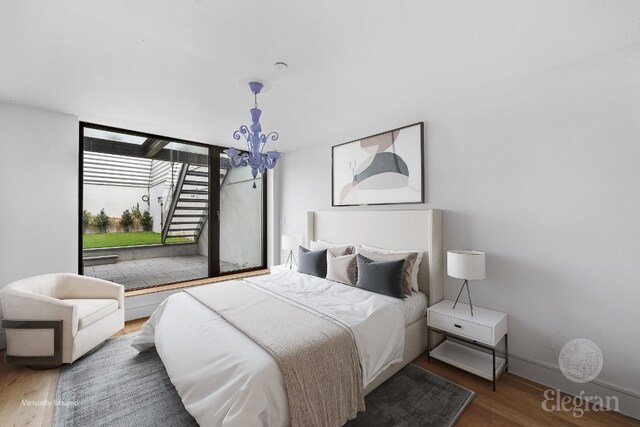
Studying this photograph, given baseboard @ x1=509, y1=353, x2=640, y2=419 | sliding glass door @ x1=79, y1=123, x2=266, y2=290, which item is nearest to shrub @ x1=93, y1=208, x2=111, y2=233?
sliding glass door @ x1=79, y1=123, x2=266, y2=290

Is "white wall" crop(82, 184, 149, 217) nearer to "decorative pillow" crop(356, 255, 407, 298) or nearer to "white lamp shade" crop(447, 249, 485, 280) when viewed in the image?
"decorative pillow" crop(356, 255, 407, 298)

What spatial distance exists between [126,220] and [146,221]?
0.25m

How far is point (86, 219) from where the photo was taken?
354 centimetres

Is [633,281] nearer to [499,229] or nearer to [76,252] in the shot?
[499,229]

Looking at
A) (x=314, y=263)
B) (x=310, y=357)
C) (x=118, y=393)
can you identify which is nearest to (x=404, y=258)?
(x=314, y=263)

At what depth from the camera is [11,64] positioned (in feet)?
6.89

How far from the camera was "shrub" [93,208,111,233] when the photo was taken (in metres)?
3.63

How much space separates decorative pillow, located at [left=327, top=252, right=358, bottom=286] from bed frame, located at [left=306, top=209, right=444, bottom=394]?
50cm

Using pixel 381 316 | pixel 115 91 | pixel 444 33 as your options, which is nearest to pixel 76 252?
pixel 115 91

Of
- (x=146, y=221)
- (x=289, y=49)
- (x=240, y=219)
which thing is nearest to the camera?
(x=289, y=49)

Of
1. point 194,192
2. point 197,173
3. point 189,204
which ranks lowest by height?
point 189,204

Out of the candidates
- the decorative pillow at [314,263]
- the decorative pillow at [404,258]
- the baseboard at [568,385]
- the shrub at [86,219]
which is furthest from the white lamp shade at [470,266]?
the shrub at [86,219]

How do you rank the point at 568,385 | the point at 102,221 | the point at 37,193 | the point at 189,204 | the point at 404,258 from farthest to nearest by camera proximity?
1. the point at 189,204
2. the point at 102,221
3. the point at 37,193
4. the point at 404,258
5. the point at 568,385

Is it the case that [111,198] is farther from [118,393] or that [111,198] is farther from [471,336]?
[471,336]
